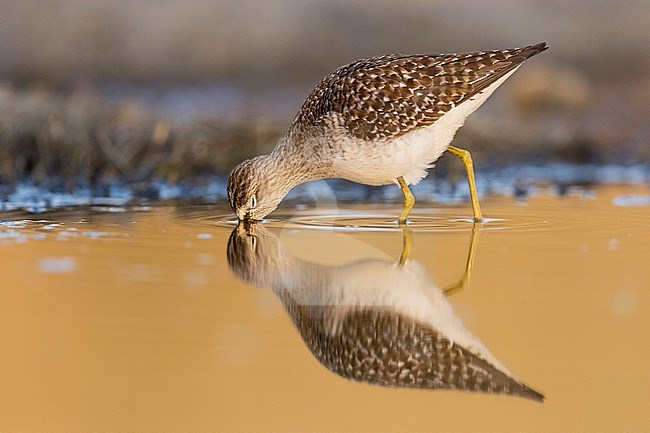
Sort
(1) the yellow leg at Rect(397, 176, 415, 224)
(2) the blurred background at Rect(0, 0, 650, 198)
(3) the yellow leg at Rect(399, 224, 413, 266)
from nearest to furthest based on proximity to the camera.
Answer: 1. (3) the yellow leg at Rect(399, 224, 413, 266)
2. (1) the yellow leg at Rect(397, 176, 415, 224)
3. (2) the blurred background at Rect(0, 0, 650, 198)

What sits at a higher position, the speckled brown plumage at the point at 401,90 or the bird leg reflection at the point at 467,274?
the speckled brown plumage at the point at 401,90

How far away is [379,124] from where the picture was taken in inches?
344

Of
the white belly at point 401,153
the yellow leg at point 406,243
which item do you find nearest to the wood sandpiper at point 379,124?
the white belly at point 401,153

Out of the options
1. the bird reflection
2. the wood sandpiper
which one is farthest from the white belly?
the bird reflection

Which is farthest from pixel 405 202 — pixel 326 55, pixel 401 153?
pixel 326 55

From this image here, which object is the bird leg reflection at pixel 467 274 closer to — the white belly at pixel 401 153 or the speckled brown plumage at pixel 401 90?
the white belly at pixel 401 153

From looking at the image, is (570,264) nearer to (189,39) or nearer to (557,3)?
(189,39)

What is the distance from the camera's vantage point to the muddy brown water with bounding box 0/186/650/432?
443 cm

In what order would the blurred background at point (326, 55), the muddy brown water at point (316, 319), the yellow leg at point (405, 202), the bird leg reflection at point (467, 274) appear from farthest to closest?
1. the blurred background at point (326, 55)
2. the yellow leg at point (405, 202)
3. the bird leg reflection at point (467, 274)
4. the muddy brown water at point (316, 319)

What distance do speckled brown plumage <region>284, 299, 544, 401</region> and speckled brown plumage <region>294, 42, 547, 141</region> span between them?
11.2 feet

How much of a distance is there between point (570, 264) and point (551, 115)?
12.1 m

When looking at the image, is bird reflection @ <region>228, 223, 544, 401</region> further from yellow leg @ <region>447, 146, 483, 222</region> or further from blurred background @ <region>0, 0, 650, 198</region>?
blurred background @ <region>0, 0, 650, 198</region>

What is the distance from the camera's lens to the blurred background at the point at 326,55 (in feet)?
52.0

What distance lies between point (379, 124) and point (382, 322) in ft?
11.6
